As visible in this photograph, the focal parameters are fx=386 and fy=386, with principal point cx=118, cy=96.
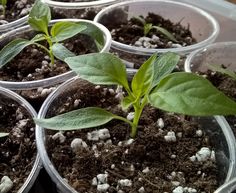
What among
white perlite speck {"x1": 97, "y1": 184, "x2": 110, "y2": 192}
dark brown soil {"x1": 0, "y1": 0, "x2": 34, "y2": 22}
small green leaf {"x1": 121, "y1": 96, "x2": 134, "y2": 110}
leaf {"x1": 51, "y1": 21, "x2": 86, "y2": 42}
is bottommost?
white perlite speck {"x1": 97, "y1": 184, "x2": 110, "y2": 192}

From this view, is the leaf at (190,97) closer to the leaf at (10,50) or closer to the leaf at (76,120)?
the leaf at (76,120)

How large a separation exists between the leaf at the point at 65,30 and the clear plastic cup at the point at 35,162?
0.44 feet

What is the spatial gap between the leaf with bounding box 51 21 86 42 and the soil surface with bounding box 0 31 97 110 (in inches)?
3.0

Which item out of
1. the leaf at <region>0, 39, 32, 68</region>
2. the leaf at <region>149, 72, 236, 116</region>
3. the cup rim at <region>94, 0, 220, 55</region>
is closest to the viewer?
the leaf at <region>149, 72, 236, 116</region>

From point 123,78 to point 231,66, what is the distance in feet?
1.21

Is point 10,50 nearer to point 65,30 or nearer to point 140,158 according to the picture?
point 65,30

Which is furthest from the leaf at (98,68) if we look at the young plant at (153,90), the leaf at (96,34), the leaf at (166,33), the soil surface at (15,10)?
the soil surface at (15,10)

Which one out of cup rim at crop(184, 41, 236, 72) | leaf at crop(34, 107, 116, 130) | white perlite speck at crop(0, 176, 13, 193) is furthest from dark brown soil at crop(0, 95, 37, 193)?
cup rim at crop(184, 41, 236, 72)

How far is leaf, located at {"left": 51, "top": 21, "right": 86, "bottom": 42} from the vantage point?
72 centimetres

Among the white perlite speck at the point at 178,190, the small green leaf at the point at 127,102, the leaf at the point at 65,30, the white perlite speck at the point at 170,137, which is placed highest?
the leaf at the point at 65,30

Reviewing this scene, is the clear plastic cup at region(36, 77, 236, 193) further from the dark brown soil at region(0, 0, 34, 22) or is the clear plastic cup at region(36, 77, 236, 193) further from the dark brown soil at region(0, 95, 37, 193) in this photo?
the dark brown soil at region(0, 0, 34, 22)

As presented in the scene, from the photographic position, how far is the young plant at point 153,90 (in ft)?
1.56

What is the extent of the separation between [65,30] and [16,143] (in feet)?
0.77

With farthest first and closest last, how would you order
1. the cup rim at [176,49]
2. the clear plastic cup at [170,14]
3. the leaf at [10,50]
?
the clear plastic cup at [170,14] < the cup rim at [176,49] < the leaf at [10,50]
